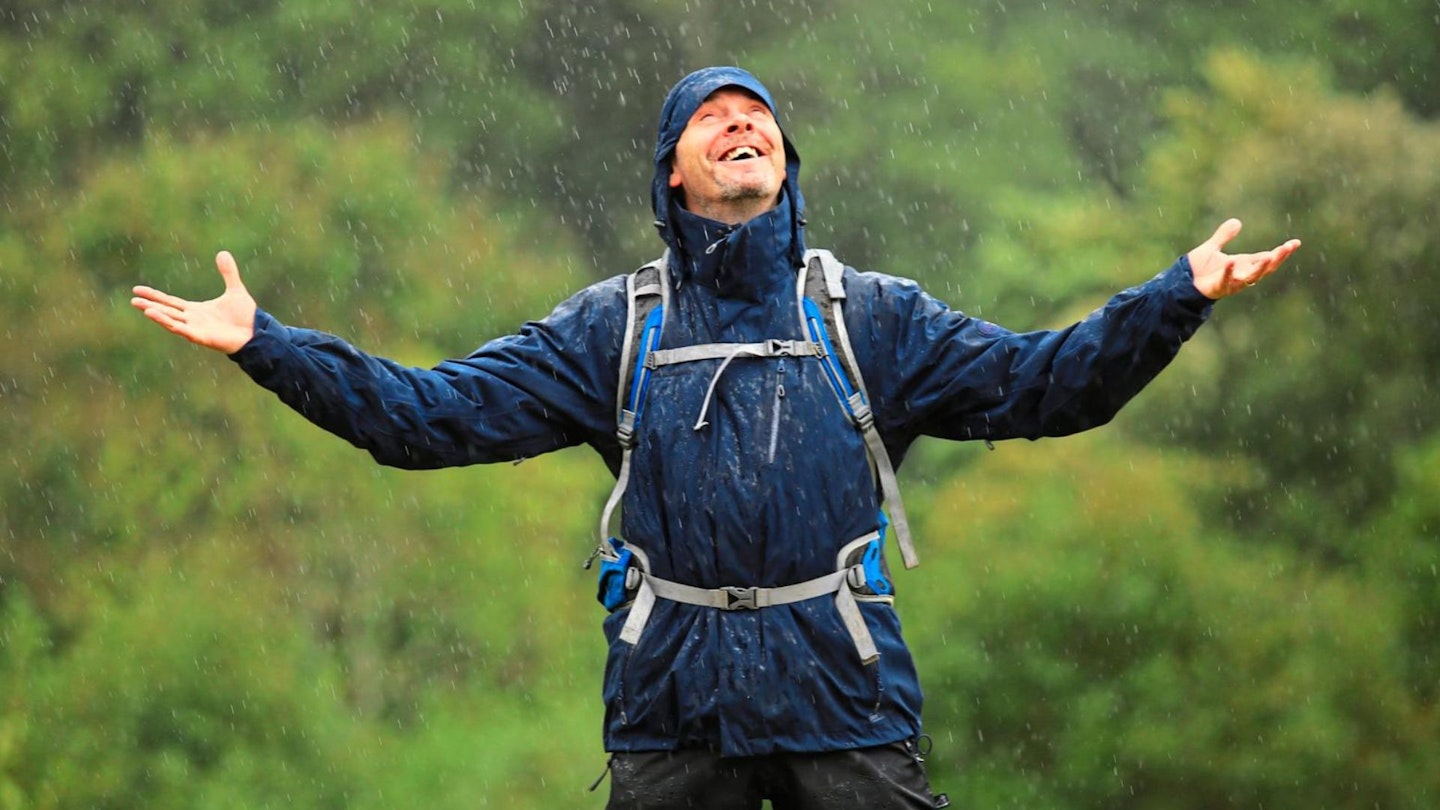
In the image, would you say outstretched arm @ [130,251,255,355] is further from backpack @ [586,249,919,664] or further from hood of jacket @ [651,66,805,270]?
hood of jacket @ [651,66,805,270]

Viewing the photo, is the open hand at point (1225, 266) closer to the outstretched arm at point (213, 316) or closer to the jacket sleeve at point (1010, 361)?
the jacket sleeve at point (1010, 361)

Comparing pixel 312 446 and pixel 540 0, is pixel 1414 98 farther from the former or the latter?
pixel 312 446

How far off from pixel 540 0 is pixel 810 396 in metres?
7.99

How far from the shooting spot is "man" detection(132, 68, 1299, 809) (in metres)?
3.77

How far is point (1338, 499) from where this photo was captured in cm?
959

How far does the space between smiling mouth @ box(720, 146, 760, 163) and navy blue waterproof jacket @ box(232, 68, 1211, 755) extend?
4.8 inches

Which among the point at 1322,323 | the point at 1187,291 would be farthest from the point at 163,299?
the point at 1322,323

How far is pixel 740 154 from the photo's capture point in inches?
160

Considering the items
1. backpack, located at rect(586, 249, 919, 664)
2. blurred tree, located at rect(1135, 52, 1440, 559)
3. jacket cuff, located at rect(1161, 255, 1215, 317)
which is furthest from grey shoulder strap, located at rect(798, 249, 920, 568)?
blurred tree, located at rect(1135, 52, 1440, 559)

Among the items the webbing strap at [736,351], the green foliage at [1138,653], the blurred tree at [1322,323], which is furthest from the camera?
the blurred tree at [1322,323]

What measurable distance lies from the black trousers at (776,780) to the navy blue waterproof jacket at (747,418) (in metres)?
0.04

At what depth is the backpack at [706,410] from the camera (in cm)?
381

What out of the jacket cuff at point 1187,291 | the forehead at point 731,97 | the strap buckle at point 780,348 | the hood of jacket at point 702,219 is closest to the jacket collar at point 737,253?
the hood of jacket at point 702,219

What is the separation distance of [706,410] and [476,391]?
458 mm
